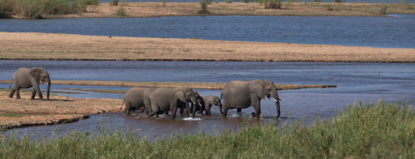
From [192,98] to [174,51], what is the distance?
24.3 m

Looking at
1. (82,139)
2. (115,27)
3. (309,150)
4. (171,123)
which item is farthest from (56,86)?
(115,27)

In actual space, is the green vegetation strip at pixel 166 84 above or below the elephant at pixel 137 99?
below

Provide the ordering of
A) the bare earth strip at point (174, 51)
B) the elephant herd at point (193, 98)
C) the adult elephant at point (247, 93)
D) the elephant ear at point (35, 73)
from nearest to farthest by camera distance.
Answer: the elephant herd at point (193, 98), the adult elephant at point (247, 93), the elephant ear at point (35, 73), the bare earth strip at point (174, 51)

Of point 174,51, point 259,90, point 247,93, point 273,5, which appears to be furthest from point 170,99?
point 273,5

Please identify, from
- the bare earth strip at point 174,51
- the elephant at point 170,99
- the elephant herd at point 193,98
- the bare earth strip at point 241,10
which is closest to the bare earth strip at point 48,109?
the elephant herd at point 193,98

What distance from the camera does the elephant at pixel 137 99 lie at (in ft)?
55.2

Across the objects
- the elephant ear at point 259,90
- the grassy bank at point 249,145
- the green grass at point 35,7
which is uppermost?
the green grass at point 35,7

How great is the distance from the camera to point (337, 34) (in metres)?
63.0

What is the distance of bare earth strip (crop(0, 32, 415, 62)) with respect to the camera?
1465 inches

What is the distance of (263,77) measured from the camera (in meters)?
27.7

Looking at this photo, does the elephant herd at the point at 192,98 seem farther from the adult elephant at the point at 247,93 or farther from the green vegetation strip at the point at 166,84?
the green vegetation strip at the point at 166,84

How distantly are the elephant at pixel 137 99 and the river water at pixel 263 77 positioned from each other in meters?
0.48

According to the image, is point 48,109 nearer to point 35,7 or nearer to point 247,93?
point 247,93

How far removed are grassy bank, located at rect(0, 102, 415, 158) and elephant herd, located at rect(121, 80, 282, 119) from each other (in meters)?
4.79
